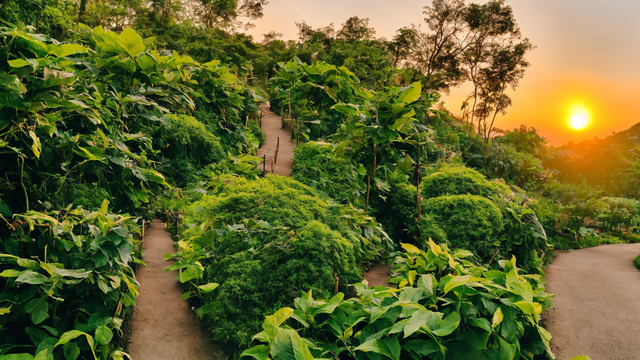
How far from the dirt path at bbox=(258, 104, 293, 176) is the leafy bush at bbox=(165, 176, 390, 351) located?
2.55 metres

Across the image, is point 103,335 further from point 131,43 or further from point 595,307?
point 595,307

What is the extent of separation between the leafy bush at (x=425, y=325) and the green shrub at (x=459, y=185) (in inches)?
146

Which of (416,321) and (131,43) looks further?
(131,43)

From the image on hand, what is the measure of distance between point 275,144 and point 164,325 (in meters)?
6.47

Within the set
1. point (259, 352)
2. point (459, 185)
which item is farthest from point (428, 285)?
point (459, 185)

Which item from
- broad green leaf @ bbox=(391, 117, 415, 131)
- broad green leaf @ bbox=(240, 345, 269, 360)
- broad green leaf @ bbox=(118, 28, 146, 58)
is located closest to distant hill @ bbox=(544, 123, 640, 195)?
broad green leaf @ bbox=(391, 117, 415, 131)

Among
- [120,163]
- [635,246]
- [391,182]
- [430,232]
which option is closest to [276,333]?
[120,163]

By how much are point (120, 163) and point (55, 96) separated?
43 cm

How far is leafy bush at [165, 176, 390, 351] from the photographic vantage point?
100 inches

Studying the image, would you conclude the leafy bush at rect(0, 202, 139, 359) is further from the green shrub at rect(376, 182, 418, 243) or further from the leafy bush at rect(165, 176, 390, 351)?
the green shrub at rect(376, 182, 418, 243)

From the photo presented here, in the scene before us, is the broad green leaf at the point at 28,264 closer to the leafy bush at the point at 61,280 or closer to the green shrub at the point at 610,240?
the leafy bush at the point at 61,280

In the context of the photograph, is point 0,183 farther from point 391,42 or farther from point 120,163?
point 391,42

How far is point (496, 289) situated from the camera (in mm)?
1596

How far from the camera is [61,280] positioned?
1588 millimetres
